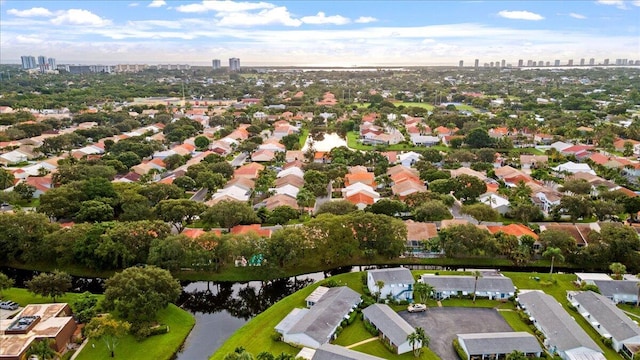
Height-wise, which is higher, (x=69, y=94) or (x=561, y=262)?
(x=69, y=94)

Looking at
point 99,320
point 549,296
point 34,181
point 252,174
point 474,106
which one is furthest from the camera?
point 474,106

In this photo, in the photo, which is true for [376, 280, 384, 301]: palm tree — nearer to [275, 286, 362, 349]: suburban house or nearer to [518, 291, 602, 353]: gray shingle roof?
[275, 286, 362, 349]: suburban house

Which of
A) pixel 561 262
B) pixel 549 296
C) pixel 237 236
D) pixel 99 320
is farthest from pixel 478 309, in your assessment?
pixel 99 320

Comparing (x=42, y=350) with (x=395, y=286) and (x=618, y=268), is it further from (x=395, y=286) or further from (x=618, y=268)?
(x=618, y=268)

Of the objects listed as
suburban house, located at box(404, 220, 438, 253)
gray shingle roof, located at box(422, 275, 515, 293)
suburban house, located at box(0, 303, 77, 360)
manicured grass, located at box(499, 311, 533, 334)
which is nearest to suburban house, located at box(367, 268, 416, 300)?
gray shingle roof, located at box(422, 275, 515, 293)

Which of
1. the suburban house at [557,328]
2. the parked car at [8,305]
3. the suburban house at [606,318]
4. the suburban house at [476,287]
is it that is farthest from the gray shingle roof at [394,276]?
the parked car at [8,305]

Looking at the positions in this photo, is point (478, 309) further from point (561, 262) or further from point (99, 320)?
point (99, 320)

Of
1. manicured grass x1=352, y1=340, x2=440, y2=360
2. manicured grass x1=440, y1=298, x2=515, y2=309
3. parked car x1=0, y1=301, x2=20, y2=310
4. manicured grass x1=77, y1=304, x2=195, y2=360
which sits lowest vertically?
manicured grass x1=77, y1=304, x2=195, y2=360
